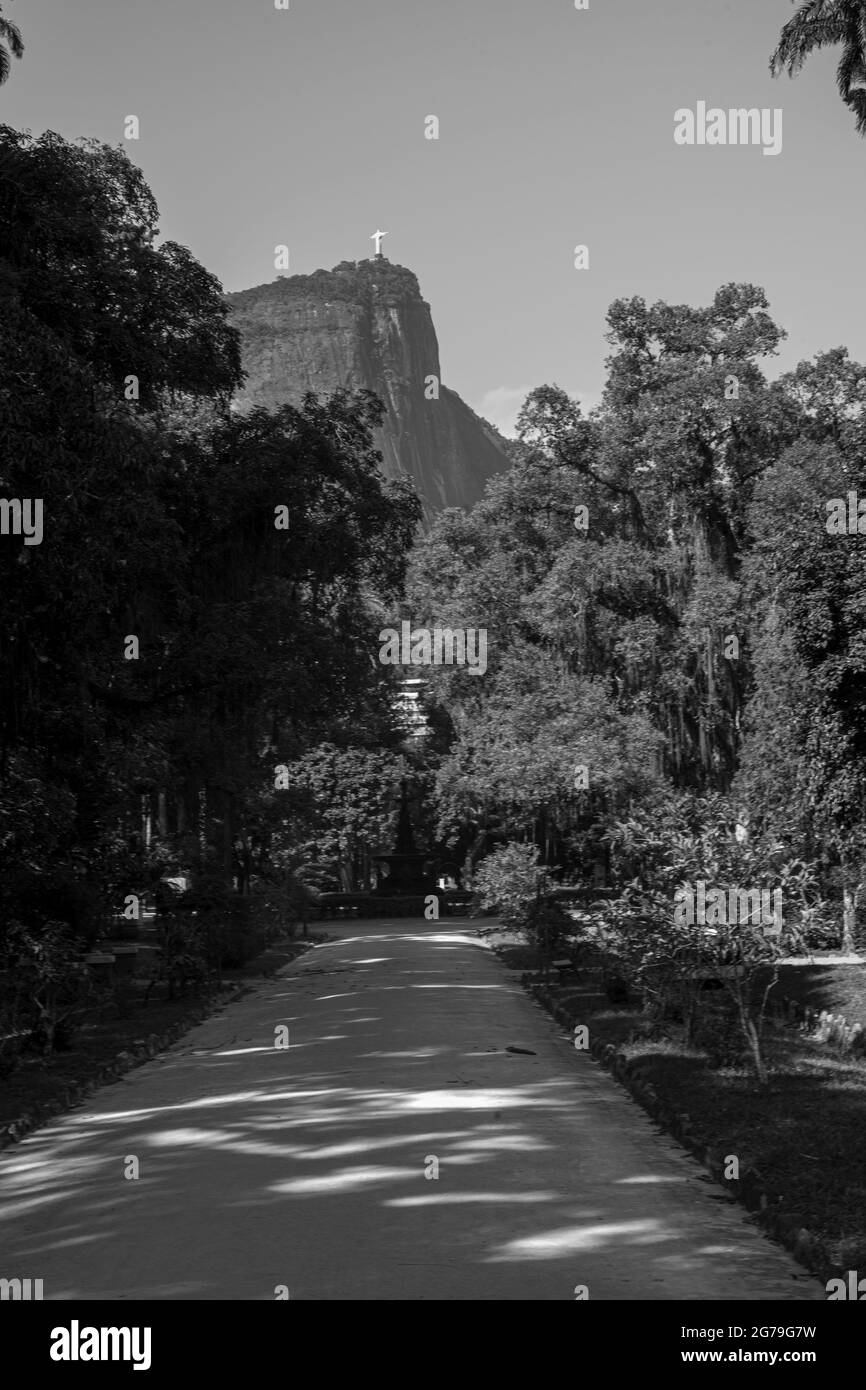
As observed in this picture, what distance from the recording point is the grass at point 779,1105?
8102mm

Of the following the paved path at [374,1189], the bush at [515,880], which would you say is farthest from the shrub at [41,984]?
the bush at [515,880]

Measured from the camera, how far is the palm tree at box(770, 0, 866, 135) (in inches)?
909

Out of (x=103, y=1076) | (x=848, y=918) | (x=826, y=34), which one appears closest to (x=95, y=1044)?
(x=103, y=1076)

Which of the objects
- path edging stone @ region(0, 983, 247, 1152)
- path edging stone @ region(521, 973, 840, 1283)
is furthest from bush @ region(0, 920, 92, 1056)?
path edging stone @ region(521, 973, 840, 1283)

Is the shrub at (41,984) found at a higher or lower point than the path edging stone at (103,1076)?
higher

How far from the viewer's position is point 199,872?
81.3 ft

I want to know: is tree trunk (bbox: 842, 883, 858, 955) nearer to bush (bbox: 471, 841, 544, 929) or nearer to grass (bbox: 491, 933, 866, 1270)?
grass (bbox: 491, 933, 866, 1270)

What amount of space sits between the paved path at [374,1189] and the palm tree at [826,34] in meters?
→ 16.7

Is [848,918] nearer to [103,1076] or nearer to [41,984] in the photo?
[41,984]

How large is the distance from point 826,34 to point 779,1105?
18615 mm

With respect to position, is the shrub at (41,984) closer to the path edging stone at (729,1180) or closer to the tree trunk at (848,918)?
the path edging stone at (729,1180)

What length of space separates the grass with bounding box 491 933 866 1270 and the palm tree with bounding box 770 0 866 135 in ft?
49.2

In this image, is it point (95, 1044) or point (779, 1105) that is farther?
point (95, 1044)

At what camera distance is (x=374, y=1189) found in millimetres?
8695
